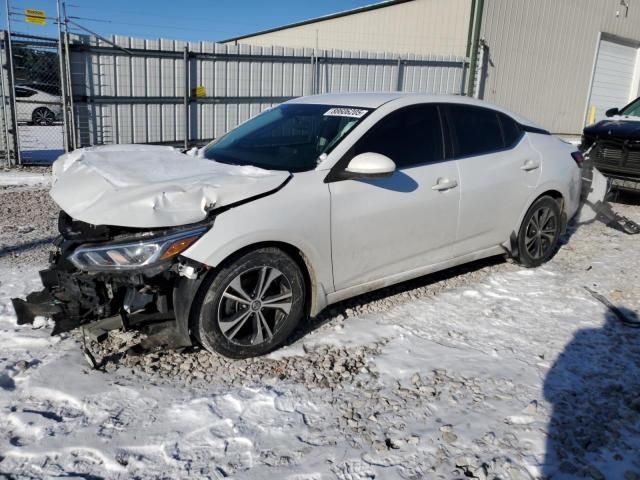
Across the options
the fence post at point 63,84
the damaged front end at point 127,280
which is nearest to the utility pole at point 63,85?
the fence post at point 63,84

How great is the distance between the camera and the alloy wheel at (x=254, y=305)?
3.41 meters

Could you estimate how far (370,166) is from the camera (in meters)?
3.71

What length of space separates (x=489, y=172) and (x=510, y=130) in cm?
66

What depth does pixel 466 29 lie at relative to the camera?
52.7ft

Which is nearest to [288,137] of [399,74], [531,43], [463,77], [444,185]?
[444,185]

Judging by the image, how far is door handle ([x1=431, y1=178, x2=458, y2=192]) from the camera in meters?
4.32

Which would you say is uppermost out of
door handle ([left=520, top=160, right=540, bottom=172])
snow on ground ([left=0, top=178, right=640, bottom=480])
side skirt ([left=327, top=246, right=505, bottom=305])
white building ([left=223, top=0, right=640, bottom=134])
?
white building ([left=223, top=0, right=640, bottom=134])

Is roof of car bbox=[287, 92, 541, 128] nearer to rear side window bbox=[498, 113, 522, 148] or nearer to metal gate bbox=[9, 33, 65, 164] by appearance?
rear side window bbox=[498, 113, 522, 148]

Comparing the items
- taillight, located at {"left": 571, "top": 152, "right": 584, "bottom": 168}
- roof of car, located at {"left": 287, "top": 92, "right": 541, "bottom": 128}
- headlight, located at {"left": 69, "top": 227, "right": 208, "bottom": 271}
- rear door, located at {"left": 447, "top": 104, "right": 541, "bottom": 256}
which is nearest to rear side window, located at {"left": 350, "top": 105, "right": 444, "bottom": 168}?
roof of car, located at {"left": 287, "top": 92, "right": 541, "bottom": 128}

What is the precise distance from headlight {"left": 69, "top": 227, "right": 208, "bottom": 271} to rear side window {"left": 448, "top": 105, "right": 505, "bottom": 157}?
243 cm

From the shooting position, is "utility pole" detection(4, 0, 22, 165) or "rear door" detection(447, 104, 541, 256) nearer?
"rear door" detection(447, 104, 541, 256)

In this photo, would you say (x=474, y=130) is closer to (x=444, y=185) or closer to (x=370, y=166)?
(x=444, y=185)

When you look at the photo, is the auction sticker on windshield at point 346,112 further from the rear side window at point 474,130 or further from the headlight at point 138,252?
the headlight at point 138,252

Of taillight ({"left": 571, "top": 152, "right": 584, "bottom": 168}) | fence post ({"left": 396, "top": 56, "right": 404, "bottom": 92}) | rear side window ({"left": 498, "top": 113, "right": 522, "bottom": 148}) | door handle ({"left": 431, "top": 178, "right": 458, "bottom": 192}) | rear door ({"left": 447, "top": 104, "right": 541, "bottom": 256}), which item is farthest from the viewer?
fence post ({"left": 396, "top": 56, "right": 404, "bottom": 92})
